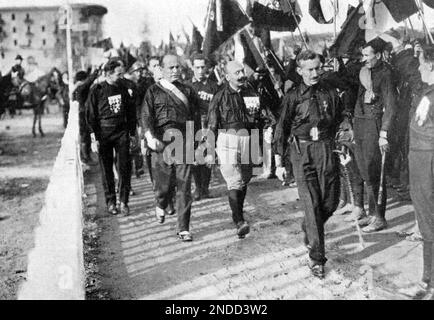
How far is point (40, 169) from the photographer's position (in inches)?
489

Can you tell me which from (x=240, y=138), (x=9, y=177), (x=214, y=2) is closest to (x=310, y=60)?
(x=240, y=138)

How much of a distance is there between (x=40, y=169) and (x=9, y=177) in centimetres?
101

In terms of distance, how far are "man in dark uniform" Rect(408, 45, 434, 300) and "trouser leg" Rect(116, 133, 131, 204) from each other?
433 cm

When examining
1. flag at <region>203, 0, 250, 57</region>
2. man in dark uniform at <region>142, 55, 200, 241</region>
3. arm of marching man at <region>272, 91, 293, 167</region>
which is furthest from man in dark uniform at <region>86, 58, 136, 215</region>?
arm of marching man at <region>272, 91, 293, 167</region>

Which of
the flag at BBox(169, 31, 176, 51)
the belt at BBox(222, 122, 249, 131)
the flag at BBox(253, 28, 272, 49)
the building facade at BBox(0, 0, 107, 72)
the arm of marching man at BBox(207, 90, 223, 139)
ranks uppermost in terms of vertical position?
the building facade at BBox(0, 0, 107, 72)

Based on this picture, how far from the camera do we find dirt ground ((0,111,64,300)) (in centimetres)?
602

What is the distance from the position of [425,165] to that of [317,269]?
1425 millimetres

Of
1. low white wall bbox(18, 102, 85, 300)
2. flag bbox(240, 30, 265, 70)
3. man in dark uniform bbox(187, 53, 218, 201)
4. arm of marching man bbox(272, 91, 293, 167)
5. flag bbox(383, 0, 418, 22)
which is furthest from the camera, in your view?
flag bbox(240, 30, 265, 70)

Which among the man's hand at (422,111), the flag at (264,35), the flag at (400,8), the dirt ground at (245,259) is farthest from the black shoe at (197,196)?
the man's hand at (422,111)

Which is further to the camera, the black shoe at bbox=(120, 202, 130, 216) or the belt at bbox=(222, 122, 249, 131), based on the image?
the black shoe at bbox=(120, 202, 130, 216)

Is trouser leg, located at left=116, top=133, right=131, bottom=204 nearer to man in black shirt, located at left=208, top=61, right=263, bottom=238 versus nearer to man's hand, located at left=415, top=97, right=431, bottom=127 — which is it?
man in black shirt, located at left=208, top=61, right=263, bottom=238

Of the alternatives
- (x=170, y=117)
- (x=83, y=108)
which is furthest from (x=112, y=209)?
(x=83, y=108)

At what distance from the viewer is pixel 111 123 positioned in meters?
7.81

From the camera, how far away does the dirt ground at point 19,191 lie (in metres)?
6.02
